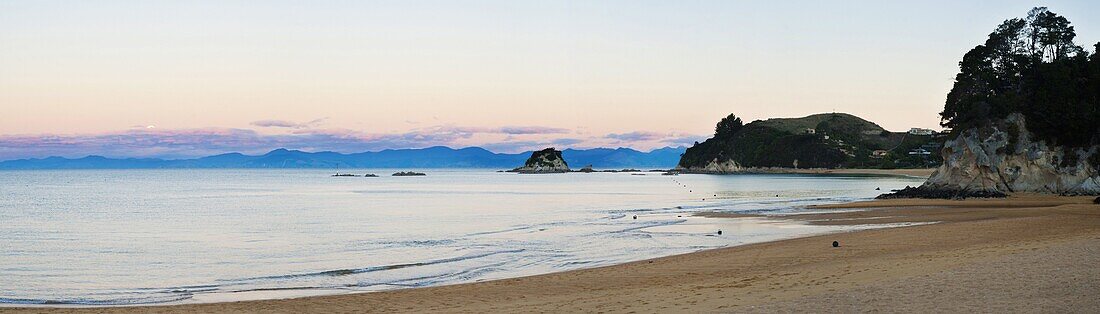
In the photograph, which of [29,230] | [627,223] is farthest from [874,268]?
[29,230]

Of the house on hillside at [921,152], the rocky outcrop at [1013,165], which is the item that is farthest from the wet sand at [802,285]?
the house on hillside at [921,152]

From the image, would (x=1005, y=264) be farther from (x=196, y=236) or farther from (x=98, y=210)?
(x=98, y=210)

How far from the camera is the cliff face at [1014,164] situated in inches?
2296

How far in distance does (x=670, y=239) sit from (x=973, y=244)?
1083 cm

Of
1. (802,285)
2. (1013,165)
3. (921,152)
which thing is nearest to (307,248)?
(802,285)

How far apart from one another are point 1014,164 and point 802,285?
179 ft

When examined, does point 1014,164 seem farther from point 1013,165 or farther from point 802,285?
point 802,285

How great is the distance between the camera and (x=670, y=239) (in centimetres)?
3075

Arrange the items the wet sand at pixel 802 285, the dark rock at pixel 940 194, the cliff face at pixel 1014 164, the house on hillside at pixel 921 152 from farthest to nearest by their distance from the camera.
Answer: the house on hillside at pixel 921 152 < the dark rock at pixel 940 194 < the cliff face at pixel 1014 164 < the wet sand at pixel 802 285

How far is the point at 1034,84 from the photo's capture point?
64062 millimetres

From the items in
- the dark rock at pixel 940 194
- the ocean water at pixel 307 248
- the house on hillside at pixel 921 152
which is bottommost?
the ocean water at pixel 307 248

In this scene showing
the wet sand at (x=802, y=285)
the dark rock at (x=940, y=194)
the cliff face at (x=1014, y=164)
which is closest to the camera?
the wet sand at (x=802, y=285)

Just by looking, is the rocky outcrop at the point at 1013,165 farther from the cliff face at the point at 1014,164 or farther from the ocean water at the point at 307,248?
the ocean water at the point at 307,248

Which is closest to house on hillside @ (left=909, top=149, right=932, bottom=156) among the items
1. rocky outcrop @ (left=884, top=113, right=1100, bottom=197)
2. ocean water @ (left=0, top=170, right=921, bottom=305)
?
rocky outcrop @ (left=884, top=113, right=1100, bottom=197)
